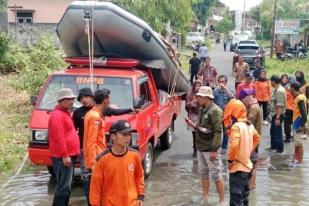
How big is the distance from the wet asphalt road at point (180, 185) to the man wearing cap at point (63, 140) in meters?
1.10

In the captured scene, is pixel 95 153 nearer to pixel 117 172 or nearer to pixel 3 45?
pixel 117 172

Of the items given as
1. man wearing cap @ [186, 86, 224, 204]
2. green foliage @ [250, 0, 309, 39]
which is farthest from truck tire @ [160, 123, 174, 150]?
green foliage @ [250, 0, 309, 39]

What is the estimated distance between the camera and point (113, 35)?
32.9 ft

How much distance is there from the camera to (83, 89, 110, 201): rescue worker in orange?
20.9 ft

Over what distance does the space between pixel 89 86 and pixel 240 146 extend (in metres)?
3.47

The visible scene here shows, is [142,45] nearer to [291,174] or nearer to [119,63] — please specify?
[119,63]

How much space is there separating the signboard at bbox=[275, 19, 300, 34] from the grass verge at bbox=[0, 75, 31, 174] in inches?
1112

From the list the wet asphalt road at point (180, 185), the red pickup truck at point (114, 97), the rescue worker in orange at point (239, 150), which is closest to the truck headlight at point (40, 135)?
the red pickup truck at point (114, 97)

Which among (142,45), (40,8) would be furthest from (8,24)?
(142,45)

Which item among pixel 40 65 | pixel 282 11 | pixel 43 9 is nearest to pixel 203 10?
pixel 282 11

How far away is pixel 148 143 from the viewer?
9.38 metres

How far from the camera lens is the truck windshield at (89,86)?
9047mm

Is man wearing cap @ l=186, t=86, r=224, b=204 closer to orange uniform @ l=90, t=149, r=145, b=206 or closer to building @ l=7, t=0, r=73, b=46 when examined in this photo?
orange uniform @ l=90, t=149, r=145, b=206

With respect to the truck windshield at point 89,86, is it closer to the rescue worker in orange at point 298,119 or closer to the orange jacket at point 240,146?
the orange jacket at point 240,146
